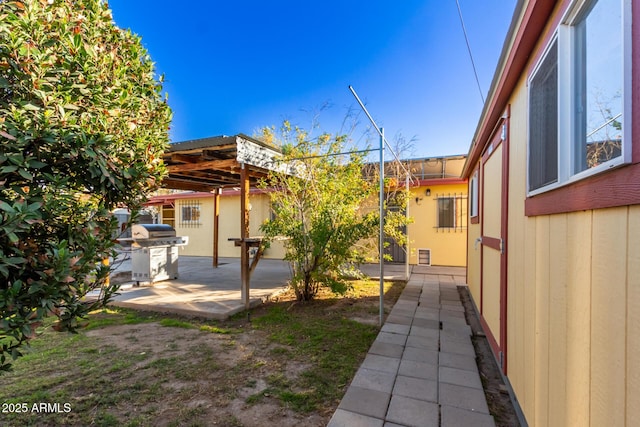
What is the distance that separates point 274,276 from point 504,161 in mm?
5786

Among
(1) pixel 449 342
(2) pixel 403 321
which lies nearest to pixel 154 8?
(2) pixel 403 321

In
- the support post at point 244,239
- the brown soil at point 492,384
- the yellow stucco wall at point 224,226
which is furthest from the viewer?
the yellow stucco wall at point 224,226

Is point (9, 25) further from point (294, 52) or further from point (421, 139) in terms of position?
point (294, 52)

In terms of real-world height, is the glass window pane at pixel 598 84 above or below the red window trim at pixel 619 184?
above

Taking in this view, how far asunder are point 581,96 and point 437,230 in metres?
7.54

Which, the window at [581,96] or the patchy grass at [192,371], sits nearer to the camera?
the window at [581,96]

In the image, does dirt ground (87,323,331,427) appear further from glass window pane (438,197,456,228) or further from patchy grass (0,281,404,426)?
glass window pane (438,197,456,228)

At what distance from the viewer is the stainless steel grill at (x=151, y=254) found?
6203mm

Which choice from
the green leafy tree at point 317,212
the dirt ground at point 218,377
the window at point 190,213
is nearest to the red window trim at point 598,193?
the dirt ground at point 218,377

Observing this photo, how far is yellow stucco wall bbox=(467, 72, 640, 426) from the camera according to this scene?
91 cm

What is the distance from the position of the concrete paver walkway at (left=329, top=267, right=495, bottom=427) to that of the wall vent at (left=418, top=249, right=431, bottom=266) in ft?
14.2

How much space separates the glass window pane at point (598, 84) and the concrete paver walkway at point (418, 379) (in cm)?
183

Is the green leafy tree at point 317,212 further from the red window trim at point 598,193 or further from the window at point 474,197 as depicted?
the red window trim at point 598,193

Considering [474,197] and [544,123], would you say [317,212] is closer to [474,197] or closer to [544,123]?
[474,197]
